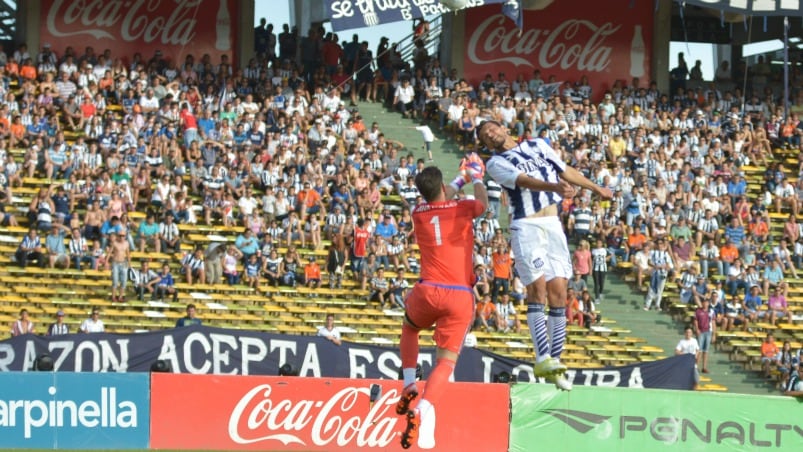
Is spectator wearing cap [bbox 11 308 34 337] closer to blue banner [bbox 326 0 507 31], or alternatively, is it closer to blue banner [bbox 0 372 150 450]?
blue banner [bbox 0 372 150 450]

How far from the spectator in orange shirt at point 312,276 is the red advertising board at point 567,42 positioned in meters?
12.9

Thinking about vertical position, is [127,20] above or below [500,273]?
above

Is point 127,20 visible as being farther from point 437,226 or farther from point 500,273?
point 437,226

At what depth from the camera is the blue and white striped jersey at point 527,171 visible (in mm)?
12523

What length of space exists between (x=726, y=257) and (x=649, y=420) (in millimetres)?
13416

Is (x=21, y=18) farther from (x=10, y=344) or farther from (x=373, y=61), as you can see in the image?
(x=10, y=344)

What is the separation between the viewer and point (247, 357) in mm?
22328

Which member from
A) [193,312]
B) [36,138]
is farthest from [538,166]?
[36,138]

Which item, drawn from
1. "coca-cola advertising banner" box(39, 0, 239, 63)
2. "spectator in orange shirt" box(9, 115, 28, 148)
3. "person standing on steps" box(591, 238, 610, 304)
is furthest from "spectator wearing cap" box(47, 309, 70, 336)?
"coca-cola advertising banner" box(39, 0, 239, 63)

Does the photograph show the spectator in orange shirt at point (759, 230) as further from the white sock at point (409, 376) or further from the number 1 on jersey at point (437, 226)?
the number 1 on jersey at point (437, 226)

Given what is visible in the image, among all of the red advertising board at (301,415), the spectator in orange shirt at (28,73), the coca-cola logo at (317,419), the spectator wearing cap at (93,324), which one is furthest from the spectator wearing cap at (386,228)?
the coca-cola logo at (317,419)

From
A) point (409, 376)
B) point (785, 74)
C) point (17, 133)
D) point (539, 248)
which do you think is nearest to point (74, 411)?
point (409, 376)

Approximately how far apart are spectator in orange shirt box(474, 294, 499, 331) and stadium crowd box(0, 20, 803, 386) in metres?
0.03

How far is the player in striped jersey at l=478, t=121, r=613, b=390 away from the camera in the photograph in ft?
41.2
